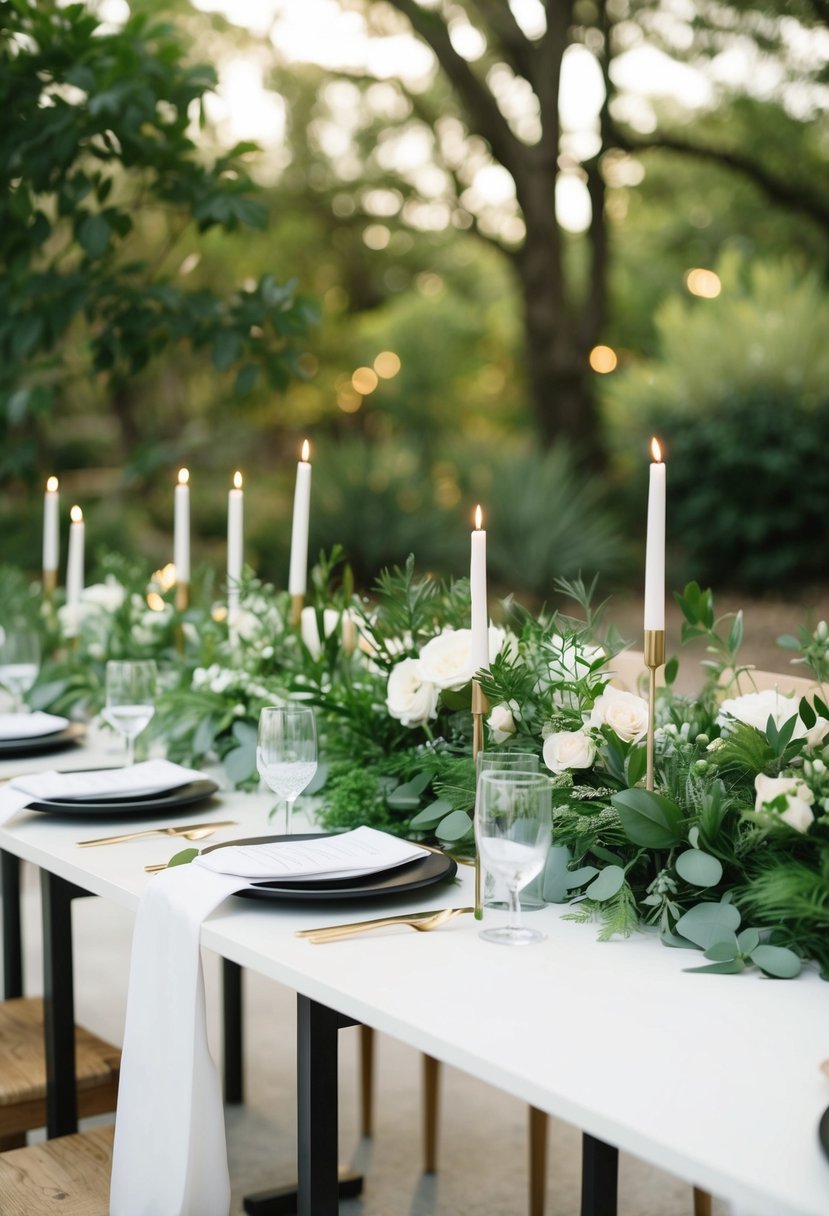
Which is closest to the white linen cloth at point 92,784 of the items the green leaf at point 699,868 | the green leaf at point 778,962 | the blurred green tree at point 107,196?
the green leaf at point 699,868

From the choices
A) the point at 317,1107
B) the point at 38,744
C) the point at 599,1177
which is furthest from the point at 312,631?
the point at 599,1177

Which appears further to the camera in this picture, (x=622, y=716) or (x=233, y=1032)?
(x=233, y=1032)

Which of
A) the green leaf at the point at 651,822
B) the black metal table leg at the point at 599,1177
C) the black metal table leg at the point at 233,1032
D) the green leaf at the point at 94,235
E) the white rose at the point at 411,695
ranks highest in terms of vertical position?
the green leaf at the point at 94,235

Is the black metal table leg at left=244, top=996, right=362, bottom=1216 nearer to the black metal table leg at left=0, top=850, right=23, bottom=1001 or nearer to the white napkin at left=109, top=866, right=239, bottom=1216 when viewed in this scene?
the white napkin at left=109, top=866, right=239, bottom=1216

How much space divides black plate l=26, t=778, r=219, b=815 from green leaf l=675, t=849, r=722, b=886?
800 millimetres

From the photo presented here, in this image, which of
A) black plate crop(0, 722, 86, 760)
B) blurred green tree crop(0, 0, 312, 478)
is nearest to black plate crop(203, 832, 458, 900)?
black plate crop(0, 722, 86, 760)

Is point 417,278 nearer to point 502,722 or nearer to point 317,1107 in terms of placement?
point 502,722

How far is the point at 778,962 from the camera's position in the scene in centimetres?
129

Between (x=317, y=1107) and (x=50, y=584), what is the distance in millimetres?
1910

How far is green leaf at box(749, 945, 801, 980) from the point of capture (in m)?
1.29

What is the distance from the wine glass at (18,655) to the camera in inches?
102

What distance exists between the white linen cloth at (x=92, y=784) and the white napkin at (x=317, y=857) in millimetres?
354

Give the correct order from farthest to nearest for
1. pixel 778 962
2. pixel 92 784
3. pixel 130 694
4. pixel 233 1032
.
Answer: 1. pixel 233 1032
2. pixel 130 694
3. pixel 92 784
4. pixel 778 962

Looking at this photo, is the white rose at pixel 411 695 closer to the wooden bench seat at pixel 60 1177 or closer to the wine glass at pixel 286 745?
the wine glass at pixel 286 745
